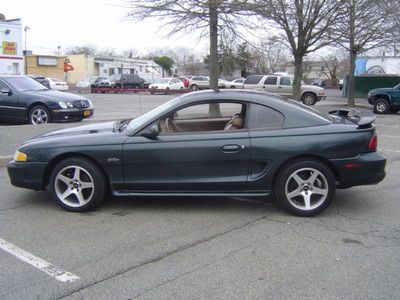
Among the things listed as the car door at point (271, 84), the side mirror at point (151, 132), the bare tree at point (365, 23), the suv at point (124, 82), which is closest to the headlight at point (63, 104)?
the side mirror at point (151, 132)

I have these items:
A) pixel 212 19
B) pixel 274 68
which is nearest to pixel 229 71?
pixel 274 68

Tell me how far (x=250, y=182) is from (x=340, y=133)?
3.94ft

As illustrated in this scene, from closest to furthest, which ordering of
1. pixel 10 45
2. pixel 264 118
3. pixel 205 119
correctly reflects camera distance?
pixel 264 118 < pixel 205 119 < pixel 10 45

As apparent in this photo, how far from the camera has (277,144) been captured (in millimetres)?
5266

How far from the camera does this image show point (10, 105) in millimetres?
12352

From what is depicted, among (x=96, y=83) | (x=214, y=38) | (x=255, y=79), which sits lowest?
(x=96, y=83)

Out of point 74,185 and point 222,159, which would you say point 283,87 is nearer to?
point 222,159

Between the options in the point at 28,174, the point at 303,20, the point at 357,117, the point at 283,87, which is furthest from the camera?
the point at 283,87

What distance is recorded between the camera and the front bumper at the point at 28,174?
5508mm

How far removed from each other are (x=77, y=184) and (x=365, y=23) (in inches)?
769

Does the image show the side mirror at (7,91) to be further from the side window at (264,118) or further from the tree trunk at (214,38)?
the side window at (264,118)

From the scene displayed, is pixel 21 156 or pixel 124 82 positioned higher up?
pixel 124 82

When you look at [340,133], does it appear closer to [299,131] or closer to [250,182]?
[299,131]

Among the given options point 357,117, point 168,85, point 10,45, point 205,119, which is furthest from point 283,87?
point 10,45
